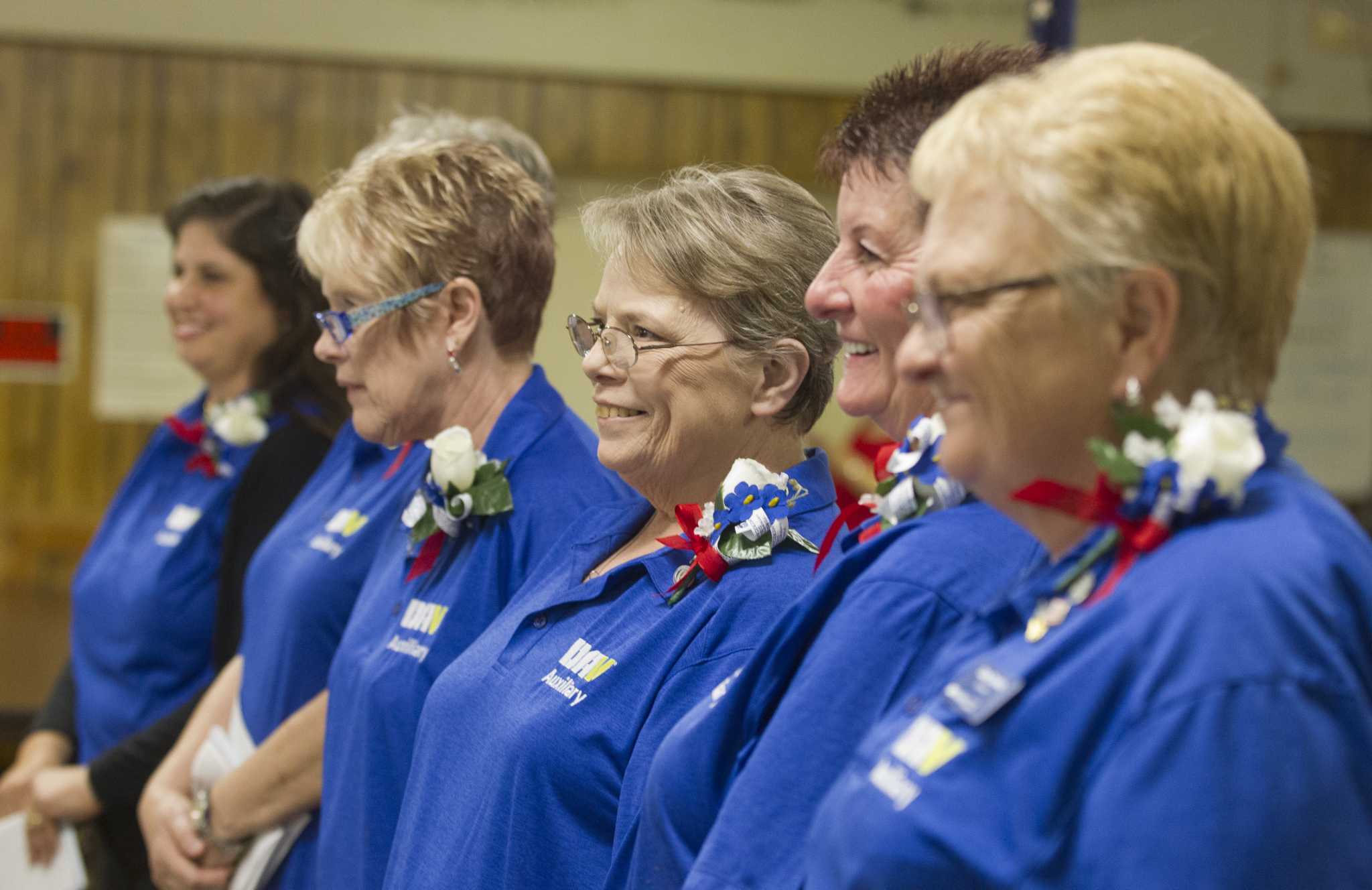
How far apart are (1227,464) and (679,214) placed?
90 centimetres

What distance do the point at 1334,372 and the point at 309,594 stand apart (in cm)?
629

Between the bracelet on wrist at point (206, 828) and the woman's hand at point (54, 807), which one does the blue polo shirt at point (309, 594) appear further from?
the woman's hand at point (54, 807)

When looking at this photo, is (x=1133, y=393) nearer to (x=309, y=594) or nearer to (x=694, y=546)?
(x=694, y=546)

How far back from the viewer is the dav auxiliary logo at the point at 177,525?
2877 mm

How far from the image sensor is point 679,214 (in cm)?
170

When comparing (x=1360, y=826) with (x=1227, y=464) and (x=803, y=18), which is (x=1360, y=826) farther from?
(x=803, y=18)

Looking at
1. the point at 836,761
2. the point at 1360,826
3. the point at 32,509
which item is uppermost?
the point at 1360,826

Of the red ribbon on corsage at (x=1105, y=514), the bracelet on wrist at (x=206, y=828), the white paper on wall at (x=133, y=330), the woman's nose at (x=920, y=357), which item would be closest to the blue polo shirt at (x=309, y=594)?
the bracelet on wrist at (x=206, y=828)

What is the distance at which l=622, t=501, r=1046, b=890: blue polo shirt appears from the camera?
3.67 feet

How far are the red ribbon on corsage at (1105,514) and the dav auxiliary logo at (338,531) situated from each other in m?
1.56

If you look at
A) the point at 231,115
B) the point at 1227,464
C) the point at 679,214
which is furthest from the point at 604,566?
the point at 231,115

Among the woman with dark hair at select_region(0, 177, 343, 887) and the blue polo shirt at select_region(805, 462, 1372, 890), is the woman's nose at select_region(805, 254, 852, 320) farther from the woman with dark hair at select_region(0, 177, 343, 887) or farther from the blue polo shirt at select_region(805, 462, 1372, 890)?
the woman with dark hair at select_region(0, 177, 343, 887)

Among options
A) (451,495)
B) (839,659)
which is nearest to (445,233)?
(451,495)

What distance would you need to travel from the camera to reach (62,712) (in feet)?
10.5
